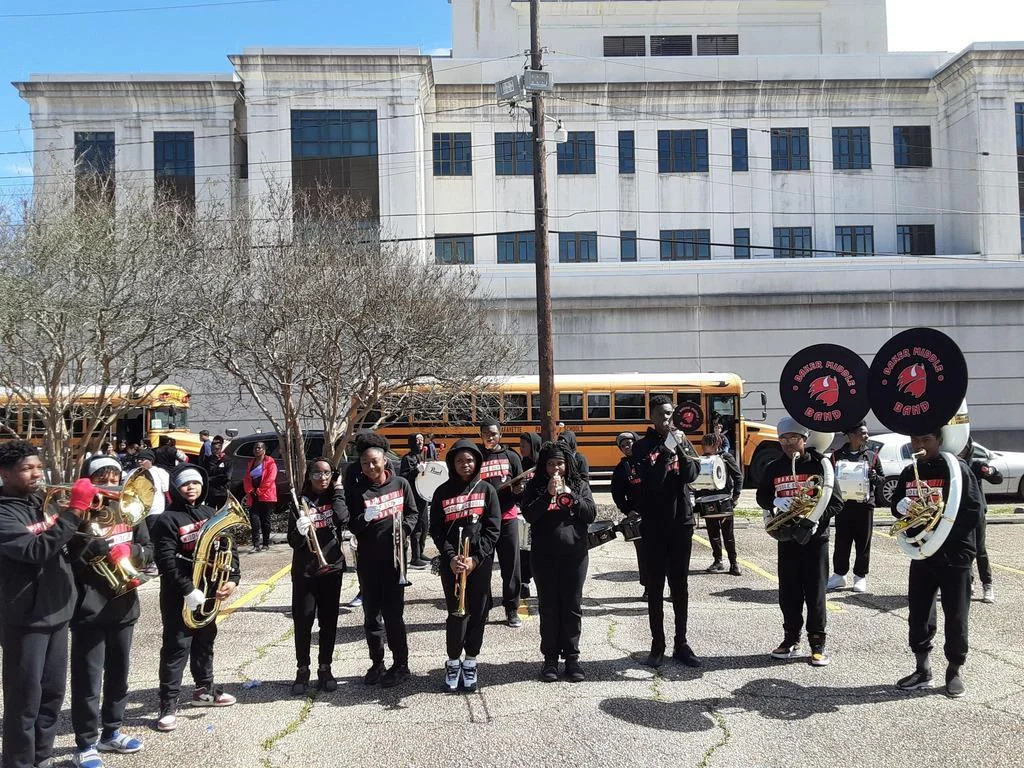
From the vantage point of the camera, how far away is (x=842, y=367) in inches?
300

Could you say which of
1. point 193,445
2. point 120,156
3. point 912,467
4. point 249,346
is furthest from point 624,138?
point 912,467

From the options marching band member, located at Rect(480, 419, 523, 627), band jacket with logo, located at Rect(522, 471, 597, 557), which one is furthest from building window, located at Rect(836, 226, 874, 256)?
band jacket with logo, located at Rect(522, 471, 597, 557)

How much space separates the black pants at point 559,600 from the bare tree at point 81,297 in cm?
941

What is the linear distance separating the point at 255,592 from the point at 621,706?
5.94 meters

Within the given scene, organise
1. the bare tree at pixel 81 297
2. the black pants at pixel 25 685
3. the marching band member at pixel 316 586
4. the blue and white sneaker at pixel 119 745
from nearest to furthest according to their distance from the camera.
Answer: the black pants at pixel 25 685 < the blue and white sneaker at pixel 119 745 < the marching band member at pixel 316 586 < the bare tree at pixel 81 297

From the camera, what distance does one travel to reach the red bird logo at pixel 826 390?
7516 mm

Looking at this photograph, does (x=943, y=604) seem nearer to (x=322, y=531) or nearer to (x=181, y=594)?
(x=322, y=531)

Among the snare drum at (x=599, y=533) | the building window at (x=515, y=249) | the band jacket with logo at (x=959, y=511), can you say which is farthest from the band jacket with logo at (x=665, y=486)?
the building window at (x=515, y=249)

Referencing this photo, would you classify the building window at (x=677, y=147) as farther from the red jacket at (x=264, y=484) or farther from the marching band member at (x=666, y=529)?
the marching band member at (x=666, y=529)

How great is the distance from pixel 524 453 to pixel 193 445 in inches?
669

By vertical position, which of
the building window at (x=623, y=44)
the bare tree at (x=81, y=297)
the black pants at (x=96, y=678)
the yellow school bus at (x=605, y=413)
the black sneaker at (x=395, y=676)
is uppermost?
the building window at (x=623, y=44)

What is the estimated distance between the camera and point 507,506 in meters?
7.91

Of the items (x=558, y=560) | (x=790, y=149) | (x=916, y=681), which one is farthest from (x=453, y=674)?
(x=790, y=149)

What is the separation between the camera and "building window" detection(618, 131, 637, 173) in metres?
37.8
